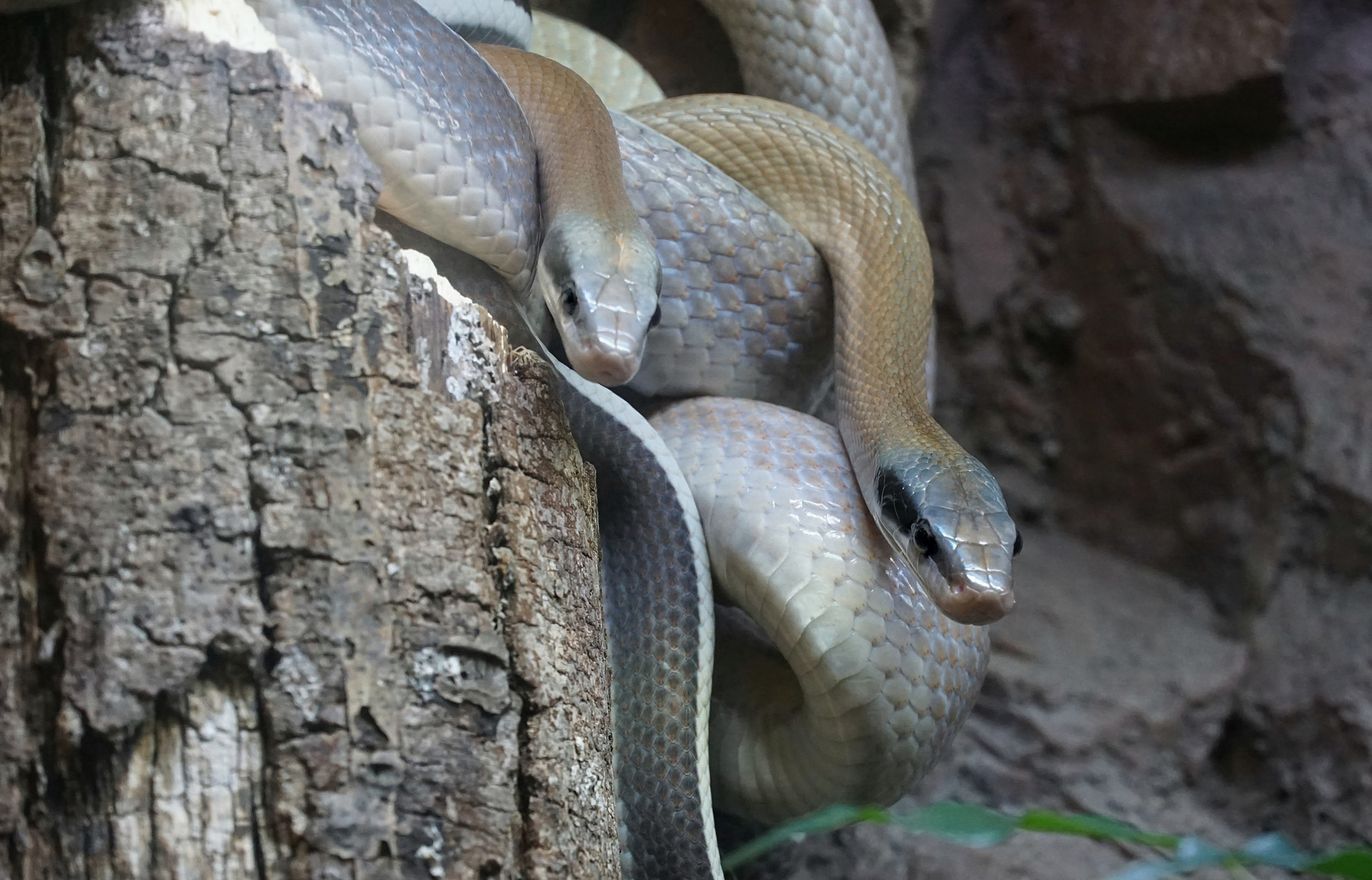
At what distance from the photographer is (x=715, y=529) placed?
1748 mm

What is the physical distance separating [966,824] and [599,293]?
42.2 inches

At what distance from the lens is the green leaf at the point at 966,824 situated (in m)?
0.90

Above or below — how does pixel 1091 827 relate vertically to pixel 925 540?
above

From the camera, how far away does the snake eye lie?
1728 mm

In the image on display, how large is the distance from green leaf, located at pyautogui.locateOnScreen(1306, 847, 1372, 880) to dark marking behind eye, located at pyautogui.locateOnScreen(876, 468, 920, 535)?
0.92 meters

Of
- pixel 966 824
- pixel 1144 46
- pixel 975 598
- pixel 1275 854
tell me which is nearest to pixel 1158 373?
pixel 1144 46

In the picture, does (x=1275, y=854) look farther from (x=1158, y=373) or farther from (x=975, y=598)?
(x=1158, y=373)

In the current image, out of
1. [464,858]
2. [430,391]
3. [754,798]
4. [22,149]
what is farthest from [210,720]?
[754,798]

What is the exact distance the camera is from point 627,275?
179cm

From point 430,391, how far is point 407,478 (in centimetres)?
11

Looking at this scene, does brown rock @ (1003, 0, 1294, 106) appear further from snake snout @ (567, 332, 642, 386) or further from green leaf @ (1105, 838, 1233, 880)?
green leaf @ (1105, 838, 1233, 880)

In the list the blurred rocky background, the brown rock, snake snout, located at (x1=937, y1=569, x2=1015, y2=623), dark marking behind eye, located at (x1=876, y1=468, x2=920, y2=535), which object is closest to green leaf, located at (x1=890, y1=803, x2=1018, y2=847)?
snake snout, located at (x1=937, y1=569, x2=1015, y2=623)

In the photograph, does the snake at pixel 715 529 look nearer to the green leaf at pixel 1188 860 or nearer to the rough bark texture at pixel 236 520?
the rough bark texture at pixel 236 520

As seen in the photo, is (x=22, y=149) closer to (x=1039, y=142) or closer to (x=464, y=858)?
(x=464, y=858)
